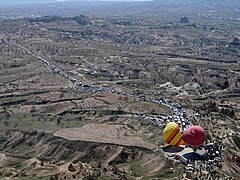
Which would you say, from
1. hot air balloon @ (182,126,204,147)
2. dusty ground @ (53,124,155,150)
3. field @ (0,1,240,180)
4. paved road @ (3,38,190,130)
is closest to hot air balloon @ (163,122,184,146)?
hot air balloon @ (182,126,204,147)

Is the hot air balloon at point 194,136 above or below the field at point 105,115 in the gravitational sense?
above

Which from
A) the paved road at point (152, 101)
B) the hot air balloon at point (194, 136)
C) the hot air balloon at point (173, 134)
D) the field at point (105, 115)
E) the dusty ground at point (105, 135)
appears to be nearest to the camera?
the hot air balloon at point (194, 136)


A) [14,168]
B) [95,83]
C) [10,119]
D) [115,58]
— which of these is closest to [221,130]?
[14,168]

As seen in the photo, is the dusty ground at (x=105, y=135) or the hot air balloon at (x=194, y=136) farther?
the dusty ground at (x=105, y=135)

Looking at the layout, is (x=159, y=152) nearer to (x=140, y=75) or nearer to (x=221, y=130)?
(x=221, y=130)

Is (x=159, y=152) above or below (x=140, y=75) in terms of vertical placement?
above

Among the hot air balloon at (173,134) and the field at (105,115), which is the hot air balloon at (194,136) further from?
the field at (105,115)

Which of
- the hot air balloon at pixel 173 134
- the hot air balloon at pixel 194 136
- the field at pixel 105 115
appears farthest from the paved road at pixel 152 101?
the hot air balloon at pixel 194 136

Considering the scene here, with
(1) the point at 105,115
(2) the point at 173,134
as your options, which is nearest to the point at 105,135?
(1) the point at 105,115
